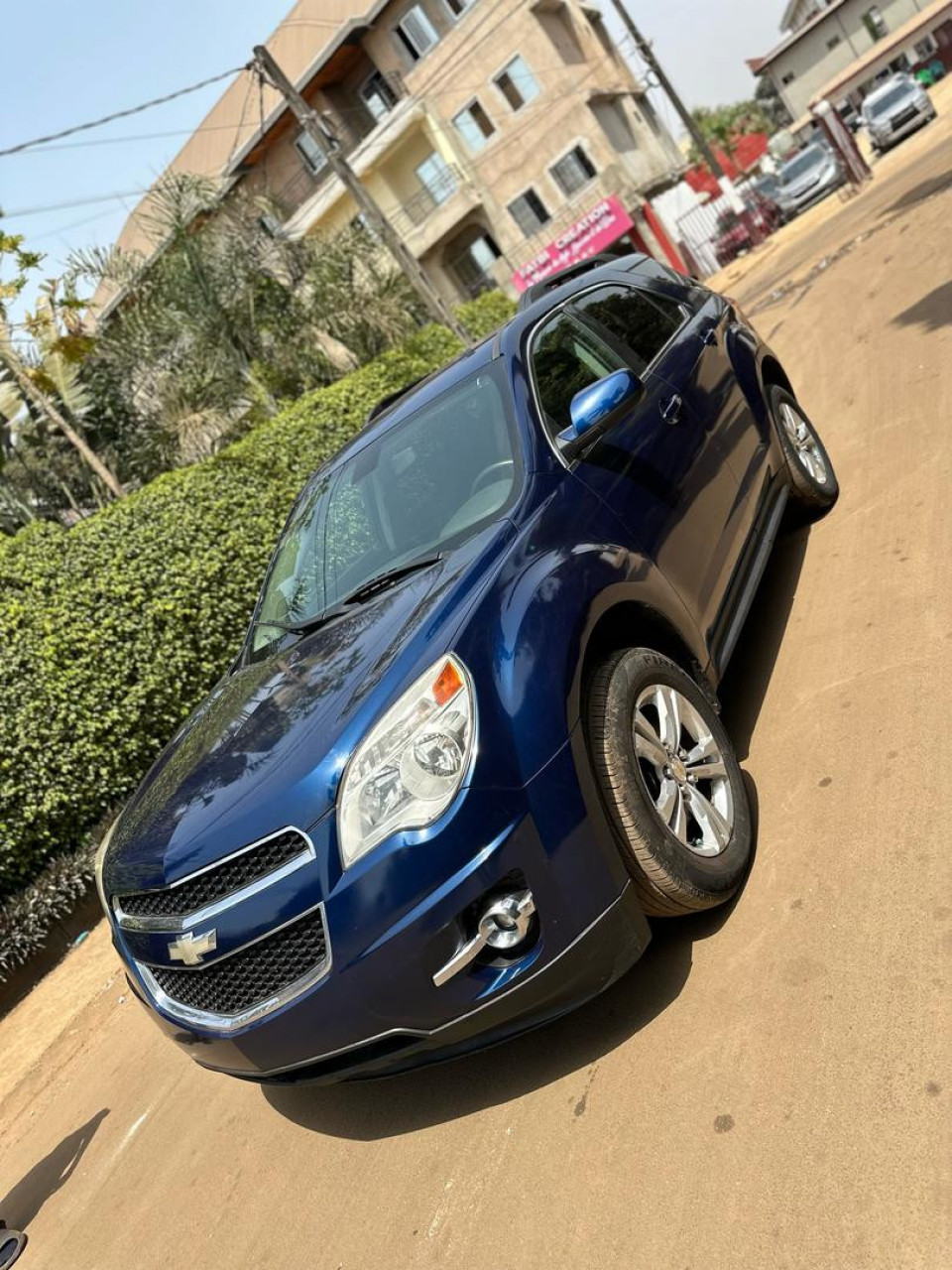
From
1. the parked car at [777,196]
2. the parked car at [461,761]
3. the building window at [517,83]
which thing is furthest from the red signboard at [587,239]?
the parked car at [461,761]

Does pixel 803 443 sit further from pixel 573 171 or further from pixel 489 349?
pixel 573 171

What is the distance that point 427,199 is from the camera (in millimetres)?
36812

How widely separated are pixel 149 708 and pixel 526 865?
195 inches

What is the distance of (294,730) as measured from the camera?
3.16 meters

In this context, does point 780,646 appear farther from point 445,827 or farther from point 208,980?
point 208,980

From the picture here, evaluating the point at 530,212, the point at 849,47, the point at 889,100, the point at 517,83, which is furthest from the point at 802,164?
the point at 849,47

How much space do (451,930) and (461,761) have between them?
16.6 inches

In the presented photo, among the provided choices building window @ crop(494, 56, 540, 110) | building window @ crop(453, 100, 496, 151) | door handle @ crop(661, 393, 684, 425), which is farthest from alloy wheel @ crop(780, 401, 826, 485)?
building window @ crop(453, 100, 496, 151)

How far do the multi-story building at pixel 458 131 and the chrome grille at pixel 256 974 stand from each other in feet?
105

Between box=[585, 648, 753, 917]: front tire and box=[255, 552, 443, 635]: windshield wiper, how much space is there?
740mm

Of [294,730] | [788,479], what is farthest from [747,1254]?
[788,479]

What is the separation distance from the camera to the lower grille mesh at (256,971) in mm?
2779

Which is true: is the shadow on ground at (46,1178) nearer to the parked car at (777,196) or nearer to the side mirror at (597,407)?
the side mirror at (597,407)

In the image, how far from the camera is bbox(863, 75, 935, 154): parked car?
28.8 meters
